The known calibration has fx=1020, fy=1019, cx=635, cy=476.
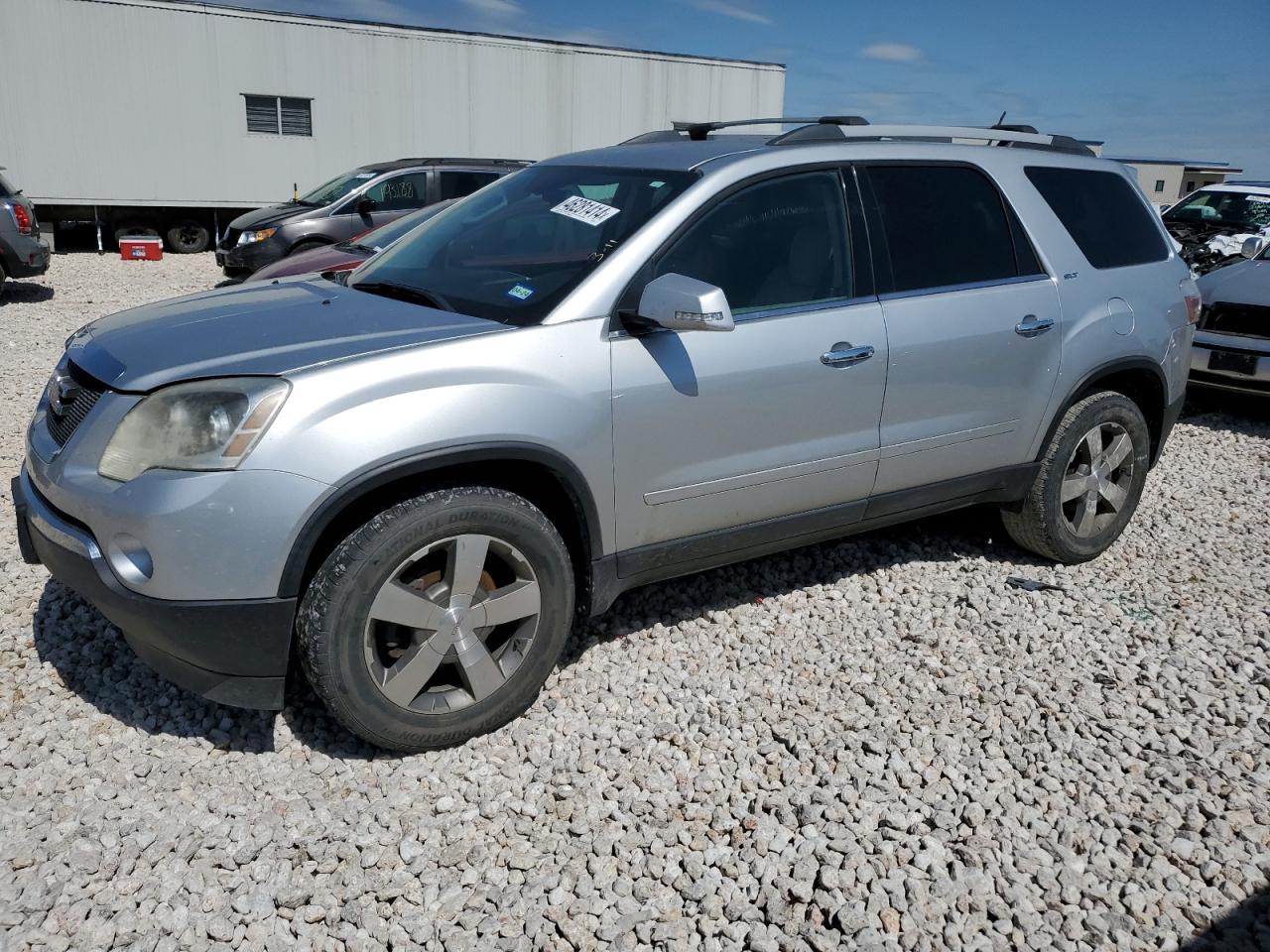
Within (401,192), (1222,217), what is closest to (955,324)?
(1222,217)

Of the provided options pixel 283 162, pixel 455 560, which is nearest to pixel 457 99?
pixel 283 162

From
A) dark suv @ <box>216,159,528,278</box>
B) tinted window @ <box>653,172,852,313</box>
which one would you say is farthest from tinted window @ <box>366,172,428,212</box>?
tinted window @ <box>653,172,852,313</box>

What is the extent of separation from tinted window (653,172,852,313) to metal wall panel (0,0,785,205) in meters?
16.0

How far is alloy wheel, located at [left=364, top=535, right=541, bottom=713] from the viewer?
2920 millimetres

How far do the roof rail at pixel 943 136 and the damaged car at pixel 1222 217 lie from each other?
758 cm

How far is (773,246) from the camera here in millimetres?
3572

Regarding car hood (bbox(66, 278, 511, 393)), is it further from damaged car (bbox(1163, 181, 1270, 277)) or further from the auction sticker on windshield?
damaged car (bbox(1163, 181, 1270, 277))

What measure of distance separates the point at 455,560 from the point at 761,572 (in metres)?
1.92

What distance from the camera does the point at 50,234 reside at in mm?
16828

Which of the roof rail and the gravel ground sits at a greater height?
the roof rail

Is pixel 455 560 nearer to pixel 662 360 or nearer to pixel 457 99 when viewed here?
pixel 662 360

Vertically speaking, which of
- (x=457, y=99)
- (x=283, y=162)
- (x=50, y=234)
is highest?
(x=457, y=99)

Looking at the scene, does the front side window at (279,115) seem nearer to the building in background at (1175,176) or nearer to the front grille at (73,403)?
the front grille at (73,403)

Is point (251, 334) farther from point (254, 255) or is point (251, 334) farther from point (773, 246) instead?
point (254, 255)
